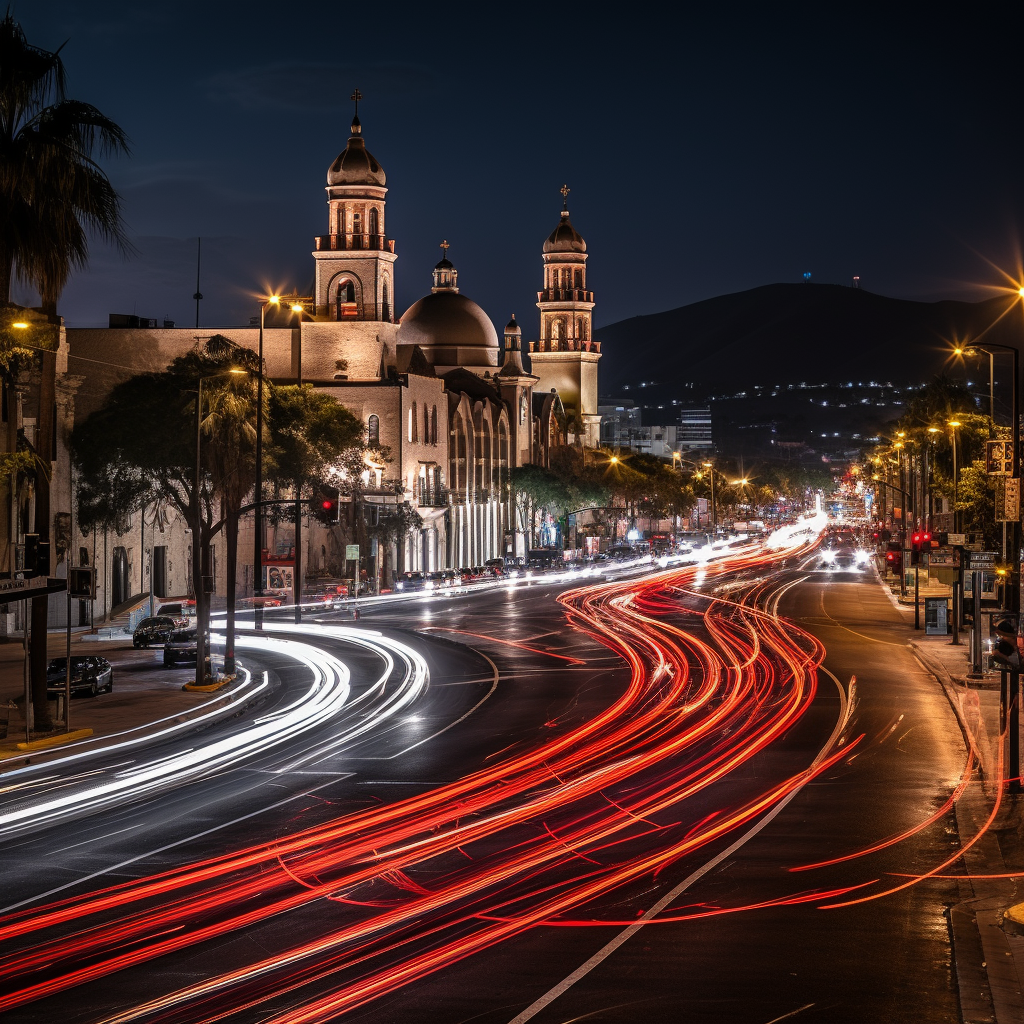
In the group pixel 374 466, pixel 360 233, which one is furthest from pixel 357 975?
pixel 360 233

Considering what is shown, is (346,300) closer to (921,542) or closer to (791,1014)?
(921,542)

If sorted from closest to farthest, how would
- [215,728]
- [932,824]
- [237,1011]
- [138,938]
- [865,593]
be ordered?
[237,1011] → [138,938] → [932,824] → [215,728] → [865,593]

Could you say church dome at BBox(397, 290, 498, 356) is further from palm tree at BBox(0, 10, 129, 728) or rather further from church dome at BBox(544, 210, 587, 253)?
palm tree at BBox(0, 10, 129, 728)

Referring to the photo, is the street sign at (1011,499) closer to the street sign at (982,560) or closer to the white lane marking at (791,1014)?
the street sign at (982,560)

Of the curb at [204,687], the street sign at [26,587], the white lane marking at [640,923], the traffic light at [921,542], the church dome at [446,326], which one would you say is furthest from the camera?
the church dome at [446,326]

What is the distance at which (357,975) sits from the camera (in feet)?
40.8

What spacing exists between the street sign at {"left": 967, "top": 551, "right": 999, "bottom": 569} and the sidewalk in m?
5.73

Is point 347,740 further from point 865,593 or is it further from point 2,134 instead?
point 865,593

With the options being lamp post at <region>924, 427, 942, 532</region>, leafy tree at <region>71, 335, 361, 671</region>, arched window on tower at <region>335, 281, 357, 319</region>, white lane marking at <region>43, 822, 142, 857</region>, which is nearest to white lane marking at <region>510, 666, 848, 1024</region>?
white lane marking at <region>43, 822, 142, 857</region>

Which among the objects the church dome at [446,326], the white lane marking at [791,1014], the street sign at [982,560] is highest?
the church dome at [446,326]

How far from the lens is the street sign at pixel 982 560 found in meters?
35.7

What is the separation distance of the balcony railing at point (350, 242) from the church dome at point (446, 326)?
2977 cm

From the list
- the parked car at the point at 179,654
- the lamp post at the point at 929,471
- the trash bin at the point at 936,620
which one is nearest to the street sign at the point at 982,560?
the trash bin at the point at 936,620

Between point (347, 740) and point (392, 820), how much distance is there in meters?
8.40
